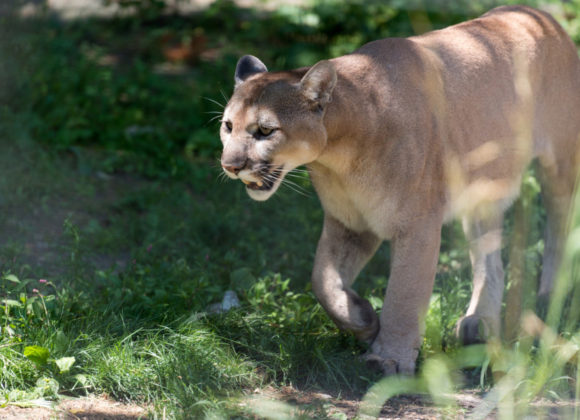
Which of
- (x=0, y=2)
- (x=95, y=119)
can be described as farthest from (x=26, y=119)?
(x=0, y=2)

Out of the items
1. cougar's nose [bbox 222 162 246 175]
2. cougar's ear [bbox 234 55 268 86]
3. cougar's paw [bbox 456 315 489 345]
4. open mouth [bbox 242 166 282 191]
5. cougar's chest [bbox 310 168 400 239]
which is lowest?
cougar's paw [bbox 456 315 489 345]

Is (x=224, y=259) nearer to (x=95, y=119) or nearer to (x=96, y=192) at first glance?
(x=96, y=192)

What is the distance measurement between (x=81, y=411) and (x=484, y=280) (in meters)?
2.69

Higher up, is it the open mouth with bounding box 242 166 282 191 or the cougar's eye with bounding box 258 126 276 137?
the cougar's eye with bounding box 258 126 276 137

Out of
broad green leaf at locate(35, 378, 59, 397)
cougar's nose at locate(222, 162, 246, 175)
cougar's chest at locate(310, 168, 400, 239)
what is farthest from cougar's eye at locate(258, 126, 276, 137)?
broad green leaf at locate(35, 378, 59, 397)

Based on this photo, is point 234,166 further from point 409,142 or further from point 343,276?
point 343,276

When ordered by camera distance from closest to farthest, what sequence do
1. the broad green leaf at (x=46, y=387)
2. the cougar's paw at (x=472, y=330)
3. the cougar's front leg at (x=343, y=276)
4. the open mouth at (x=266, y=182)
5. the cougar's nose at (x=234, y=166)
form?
the broad green leaf at (x=46, y=387), the cougar's nose at (x=234, y=166), the open mouth at (x=266, y=182), the cougar's front leg at (x=343, y=276), the cougar's paw at (x=472, y=330)

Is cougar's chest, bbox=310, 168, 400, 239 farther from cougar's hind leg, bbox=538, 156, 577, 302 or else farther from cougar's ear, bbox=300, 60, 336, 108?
cougar's hind leg, bbox=538, 156, 577, 302

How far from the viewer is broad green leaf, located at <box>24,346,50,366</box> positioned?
420cm

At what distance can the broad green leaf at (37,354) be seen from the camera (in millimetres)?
4203

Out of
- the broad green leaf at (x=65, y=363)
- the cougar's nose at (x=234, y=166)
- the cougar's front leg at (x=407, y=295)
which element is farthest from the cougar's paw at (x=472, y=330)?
the broad green leaf at (x=65, y=363)

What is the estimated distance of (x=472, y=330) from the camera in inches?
→ 200

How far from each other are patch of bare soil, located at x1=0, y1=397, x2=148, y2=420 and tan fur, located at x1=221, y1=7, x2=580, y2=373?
4.13 feet

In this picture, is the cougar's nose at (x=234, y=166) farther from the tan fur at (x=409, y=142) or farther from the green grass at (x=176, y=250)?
→ the green grass at (x=176, y=250)
